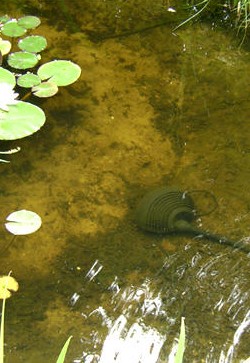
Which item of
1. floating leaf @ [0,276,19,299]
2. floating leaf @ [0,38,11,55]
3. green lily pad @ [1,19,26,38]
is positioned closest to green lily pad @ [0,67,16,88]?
floating leaf @ [0,38,11,55]

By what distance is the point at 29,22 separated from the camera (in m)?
A: 3.17

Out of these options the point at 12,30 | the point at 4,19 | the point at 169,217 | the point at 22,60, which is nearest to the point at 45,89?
the point at 22,60

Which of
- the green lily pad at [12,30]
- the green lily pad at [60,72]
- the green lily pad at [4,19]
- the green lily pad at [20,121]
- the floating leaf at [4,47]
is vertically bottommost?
the green lily pad at [20,121]

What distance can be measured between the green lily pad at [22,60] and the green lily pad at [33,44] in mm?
41

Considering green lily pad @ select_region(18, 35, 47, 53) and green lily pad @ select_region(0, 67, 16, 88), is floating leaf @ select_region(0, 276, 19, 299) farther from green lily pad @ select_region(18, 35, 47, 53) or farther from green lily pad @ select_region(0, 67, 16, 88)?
green lily pad @ select_region(18, 35, 47, 53)

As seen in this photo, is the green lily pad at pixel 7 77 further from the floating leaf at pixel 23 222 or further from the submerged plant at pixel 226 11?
the submerged plant at pixel 226 11

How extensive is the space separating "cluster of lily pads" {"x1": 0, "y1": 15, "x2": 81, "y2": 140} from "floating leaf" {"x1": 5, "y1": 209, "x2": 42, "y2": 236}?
1.26ft

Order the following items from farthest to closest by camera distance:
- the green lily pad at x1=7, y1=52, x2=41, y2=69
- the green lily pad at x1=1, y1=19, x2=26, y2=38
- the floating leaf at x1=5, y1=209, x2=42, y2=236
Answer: the green lily pad at x1=1, y1=19, x2=26, y2=38 → the green lily pad at x1=7, y1=52, x2=41, y2=69 → the floating leaf at x1=5, y1=209, x2=42, y2=236

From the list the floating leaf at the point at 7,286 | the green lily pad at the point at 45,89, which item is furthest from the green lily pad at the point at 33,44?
the floating leaf at the point at 7,286

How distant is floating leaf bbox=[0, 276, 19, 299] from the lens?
214 cm

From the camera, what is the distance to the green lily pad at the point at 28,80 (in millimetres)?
2838

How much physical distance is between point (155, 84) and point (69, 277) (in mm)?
1217

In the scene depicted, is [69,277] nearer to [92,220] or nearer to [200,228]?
[92,220]

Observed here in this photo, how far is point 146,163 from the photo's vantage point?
2.67 m
